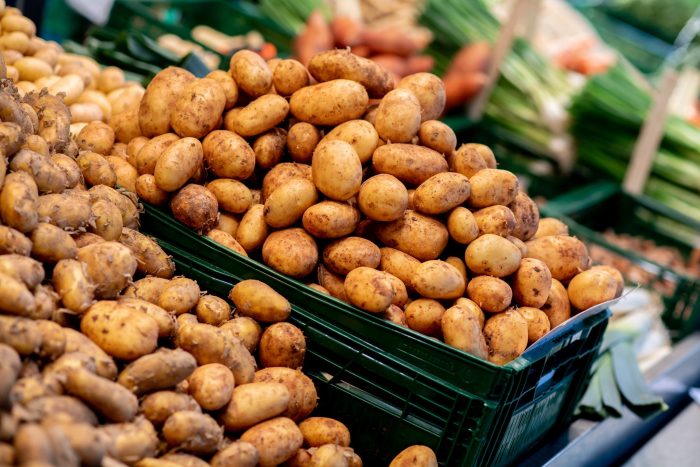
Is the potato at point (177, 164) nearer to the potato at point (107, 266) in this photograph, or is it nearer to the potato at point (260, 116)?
the potato at point (260, 116)

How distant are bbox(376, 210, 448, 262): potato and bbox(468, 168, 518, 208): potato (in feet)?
0.42

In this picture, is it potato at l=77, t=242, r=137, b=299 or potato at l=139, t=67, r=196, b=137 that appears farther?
potato at l=139, t=67, r=196, b=137

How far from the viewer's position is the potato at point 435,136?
201 cm

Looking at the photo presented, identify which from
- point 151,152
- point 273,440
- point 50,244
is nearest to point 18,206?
point 50,244

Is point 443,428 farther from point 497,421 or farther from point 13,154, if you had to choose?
point 13,154

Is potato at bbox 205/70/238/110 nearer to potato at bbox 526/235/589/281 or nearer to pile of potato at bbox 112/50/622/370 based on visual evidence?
pile of potato at bbox 112/50/622/370

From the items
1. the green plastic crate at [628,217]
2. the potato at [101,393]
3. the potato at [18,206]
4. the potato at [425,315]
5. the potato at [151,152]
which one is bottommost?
the potato at [101,393]

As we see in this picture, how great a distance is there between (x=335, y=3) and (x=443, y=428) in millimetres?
3808

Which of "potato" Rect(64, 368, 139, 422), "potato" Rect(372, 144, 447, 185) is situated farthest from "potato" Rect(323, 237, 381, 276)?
"potato" Rect(64, 368, 139, 422)

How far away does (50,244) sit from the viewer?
58.7 inches

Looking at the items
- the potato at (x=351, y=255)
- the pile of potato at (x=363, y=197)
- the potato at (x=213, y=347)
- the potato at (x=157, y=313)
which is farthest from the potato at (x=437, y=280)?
the potato at (x=157, y=313)

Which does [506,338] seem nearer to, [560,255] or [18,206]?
[560,255]

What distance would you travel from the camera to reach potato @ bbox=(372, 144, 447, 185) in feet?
6.26

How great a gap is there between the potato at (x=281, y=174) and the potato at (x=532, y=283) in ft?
1.97
